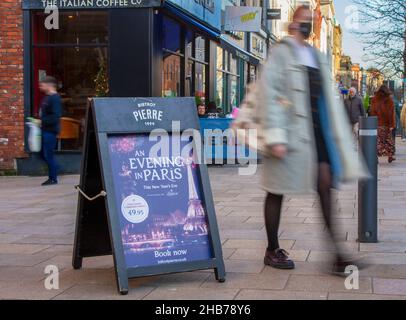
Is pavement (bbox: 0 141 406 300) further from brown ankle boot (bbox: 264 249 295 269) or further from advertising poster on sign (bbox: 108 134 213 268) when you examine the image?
advertising poster on sign (bbox: 108 134 213 268)

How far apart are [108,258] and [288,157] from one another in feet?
6.13

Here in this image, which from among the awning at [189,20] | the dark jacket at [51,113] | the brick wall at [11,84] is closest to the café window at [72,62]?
the brick wall at [11,84]

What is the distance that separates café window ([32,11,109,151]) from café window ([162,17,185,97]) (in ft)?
5.03

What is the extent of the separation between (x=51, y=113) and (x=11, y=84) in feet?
8.62

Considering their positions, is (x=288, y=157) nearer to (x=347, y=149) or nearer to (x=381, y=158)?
(x=347, y=149)

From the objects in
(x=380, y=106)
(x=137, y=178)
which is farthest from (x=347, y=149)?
(x=380, y=106)

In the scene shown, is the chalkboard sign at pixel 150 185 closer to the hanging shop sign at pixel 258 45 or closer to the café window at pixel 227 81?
the café window at pixel 227 81

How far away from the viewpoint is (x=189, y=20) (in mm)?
15359

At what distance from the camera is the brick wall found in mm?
13461

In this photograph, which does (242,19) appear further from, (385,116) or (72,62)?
(72,62)

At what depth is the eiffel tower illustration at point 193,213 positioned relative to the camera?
4848 mm

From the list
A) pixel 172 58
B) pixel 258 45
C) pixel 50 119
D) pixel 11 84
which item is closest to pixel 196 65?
pixel 172 58

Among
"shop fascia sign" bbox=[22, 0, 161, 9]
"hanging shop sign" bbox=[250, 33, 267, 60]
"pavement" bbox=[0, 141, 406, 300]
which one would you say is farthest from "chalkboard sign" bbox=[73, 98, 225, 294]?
"hanging shop sign" bbox=[250, 33, 267, 60]

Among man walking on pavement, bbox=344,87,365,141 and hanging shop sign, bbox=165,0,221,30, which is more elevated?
hanging shop sign, bbox=165,0,221,30
